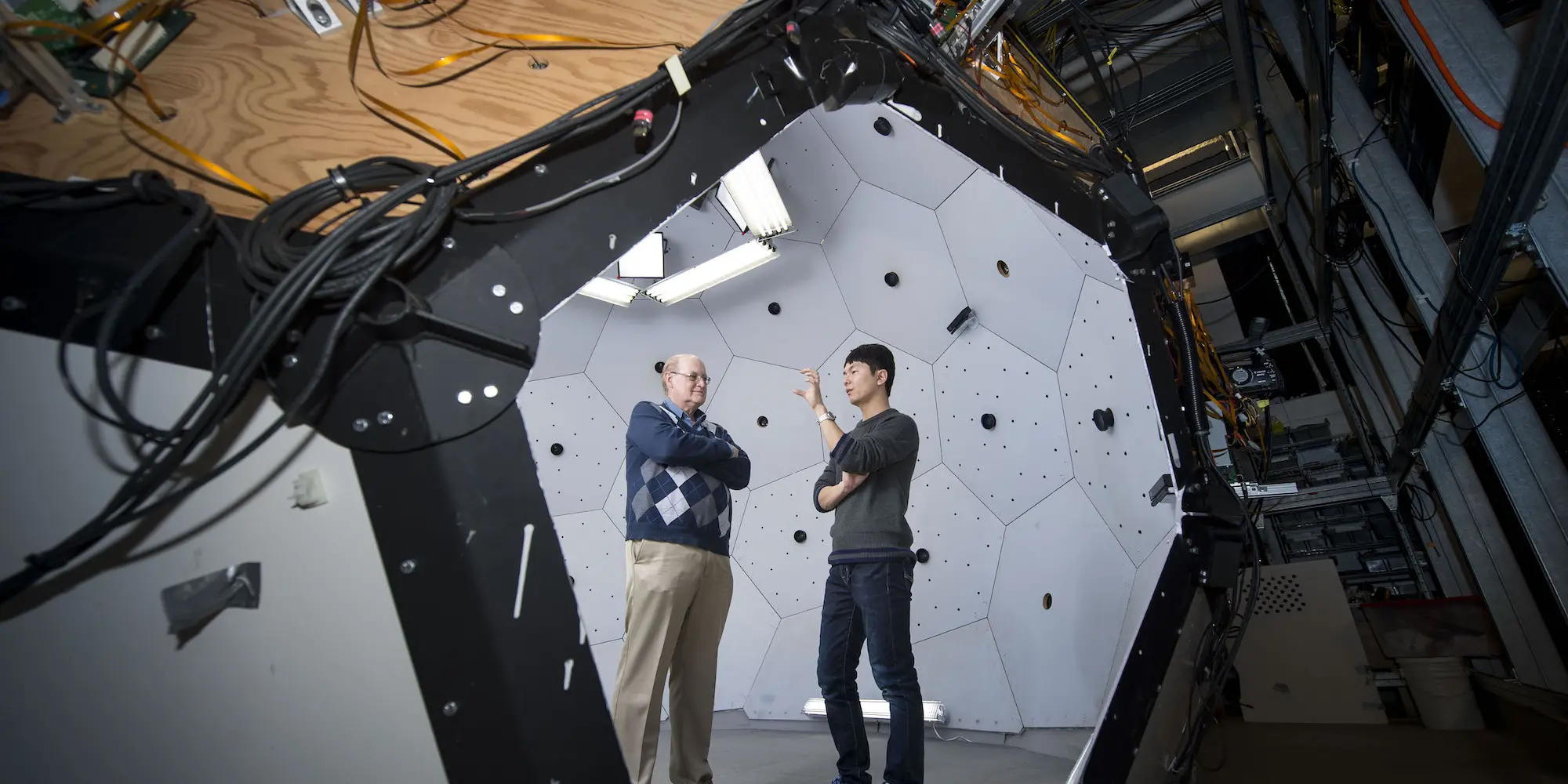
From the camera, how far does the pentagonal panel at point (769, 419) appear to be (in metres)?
5.49

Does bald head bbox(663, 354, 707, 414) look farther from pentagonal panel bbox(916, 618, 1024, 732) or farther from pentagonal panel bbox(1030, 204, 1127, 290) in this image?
pentagonal panel bbox(916, 618, 1024, 732)

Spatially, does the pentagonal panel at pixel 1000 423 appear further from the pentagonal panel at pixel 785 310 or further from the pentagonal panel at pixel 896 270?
the pentagonal panel at pixel 785 310

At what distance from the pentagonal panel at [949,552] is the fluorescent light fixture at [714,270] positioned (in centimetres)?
189

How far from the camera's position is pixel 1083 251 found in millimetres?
3982

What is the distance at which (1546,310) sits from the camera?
351 centimetres

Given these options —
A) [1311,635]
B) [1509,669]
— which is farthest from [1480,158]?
[1509,669]

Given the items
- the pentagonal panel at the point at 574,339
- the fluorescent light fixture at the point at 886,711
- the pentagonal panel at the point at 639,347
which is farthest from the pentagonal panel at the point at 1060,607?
the pentagonal panel at the point at 574,339

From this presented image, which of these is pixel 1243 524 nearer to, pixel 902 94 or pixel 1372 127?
pixel 902 94

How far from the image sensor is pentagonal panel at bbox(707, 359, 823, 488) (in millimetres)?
5492

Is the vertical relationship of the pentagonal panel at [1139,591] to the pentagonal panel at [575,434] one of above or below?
below

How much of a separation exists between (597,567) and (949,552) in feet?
8.64

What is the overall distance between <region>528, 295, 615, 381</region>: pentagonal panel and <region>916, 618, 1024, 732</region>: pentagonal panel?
10.4ft

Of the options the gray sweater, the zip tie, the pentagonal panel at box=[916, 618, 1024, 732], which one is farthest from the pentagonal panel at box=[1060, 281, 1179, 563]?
the zip tie

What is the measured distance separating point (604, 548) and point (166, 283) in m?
4.71
